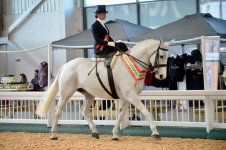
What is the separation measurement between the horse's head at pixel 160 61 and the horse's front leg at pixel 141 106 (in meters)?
0.45

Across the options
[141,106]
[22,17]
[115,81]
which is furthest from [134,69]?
[22,17]

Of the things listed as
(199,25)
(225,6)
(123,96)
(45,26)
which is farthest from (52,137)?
(45,26)

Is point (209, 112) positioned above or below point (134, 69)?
below

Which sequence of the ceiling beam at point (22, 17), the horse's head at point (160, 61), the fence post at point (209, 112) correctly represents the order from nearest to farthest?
the horse's head at point (160, 61) < the fence post at point (209, 112) < the ceiling beam at point (22, 17)

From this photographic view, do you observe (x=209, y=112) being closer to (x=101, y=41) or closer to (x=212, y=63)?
(x=212, y=63)

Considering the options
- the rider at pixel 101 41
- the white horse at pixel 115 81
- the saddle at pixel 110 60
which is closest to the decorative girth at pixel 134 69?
the white horse at pixel 115 81

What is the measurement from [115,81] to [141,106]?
67 centimetres

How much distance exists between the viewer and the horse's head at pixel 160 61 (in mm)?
7055

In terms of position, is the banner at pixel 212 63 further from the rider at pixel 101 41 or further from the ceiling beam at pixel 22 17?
the ceiling beam at pixel 22 17

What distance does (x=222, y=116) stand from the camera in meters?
7.57

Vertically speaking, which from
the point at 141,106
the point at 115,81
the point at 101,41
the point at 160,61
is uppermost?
the point at 101,41

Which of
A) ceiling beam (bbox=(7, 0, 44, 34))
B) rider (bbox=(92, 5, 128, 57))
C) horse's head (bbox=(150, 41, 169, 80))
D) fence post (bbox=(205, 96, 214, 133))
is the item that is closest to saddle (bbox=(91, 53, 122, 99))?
rider (bbox=(92, 5, 128, 57))

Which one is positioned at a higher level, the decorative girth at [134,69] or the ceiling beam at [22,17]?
the ceiling beam at [22,17]

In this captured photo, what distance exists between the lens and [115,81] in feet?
24.3
